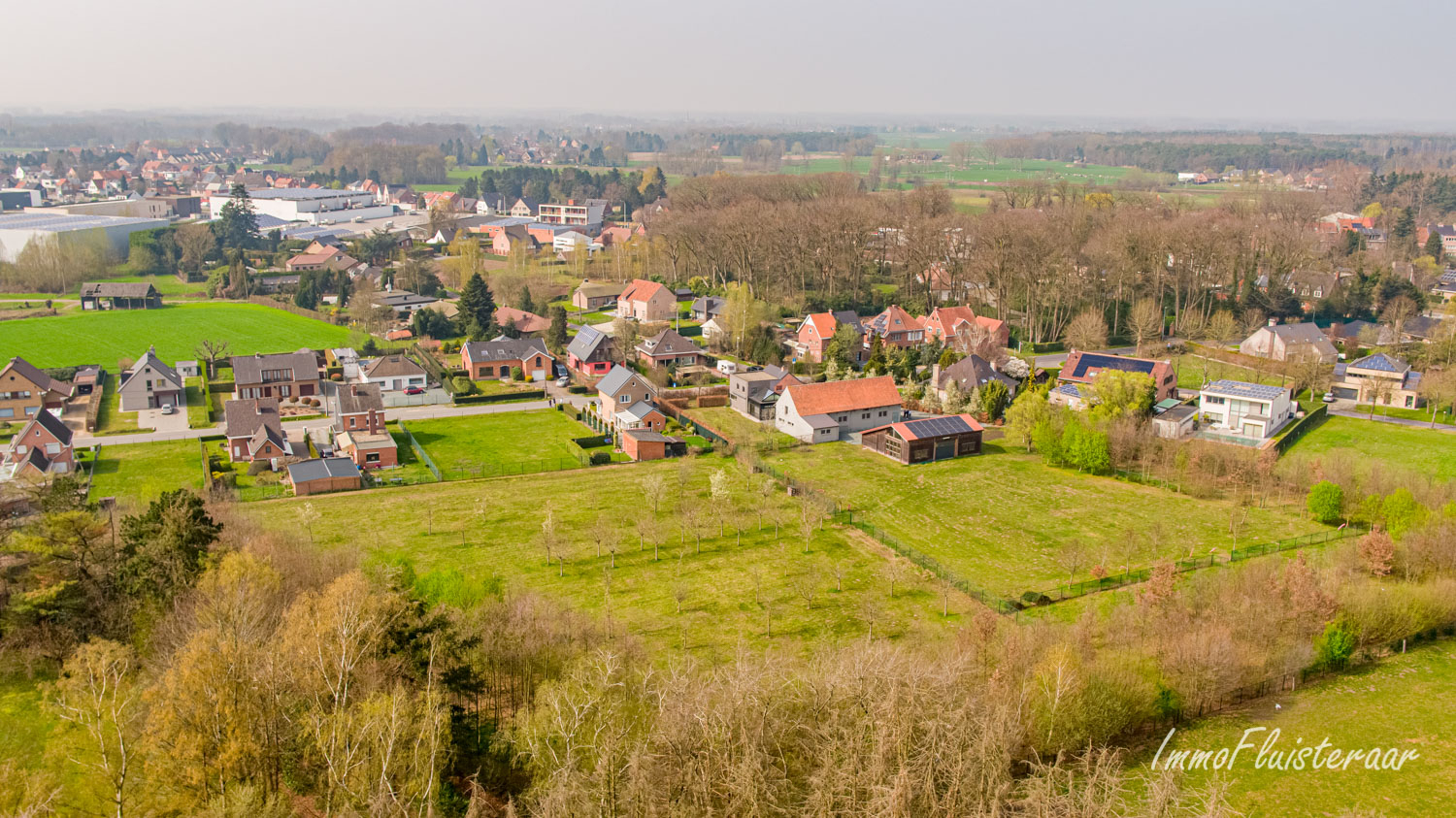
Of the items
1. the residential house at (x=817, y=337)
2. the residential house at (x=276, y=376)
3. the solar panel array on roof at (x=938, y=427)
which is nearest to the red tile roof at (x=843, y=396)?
the solar panel array on roof at (x=938, y=427)

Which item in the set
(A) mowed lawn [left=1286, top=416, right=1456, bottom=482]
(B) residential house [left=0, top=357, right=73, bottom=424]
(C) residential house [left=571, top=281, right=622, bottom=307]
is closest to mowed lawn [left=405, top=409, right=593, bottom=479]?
(B) residential house [left=0, top=357, right=73, bottom=424]

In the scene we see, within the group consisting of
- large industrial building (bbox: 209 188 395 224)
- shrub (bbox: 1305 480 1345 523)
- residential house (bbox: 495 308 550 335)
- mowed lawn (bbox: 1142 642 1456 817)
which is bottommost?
mowed lawn (bbox: 1142 642 1456 817)

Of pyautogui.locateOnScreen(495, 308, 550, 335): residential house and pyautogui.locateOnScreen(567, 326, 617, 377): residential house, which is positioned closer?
pyautogui.locateOnScreen(567, 326, 617, 377): residential house

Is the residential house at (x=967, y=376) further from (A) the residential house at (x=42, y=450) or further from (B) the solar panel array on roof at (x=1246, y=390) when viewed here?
(A) the residential house at (x=42, y=450)

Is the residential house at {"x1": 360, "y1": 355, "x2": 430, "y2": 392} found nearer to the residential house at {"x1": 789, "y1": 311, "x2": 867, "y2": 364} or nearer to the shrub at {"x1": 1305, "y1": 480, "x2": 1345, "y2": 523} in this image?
the residential house at {"x1": 789, "y1": 311, "x2": 867, "y2": 364}

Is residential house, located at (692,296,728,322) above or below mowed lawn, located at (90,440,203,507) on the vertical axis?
above

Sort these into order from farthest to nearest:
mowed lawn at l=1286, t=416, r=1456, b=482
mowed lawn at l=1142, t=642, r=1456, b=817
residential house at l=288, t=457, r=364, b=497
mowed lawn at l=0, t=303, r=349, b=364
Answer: mowed lawn at l=0, t=303, r=349, b=364 < mowed lawn at l=1286, t=416, r=1456, b=482 < residential house at l=288, t=457, r=364, b=497 < mowed lawn at l=1142, t=642, r=1456, b=817

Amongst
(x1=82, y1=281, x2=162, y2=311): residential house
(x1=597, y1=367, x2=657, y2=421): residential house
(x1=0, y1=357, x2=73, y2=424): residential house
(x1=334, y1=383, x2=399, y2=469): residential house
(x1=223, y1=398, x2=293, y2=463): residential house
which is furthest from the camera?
(x1=82, y1=281, x2=162, y2=311): residential house
